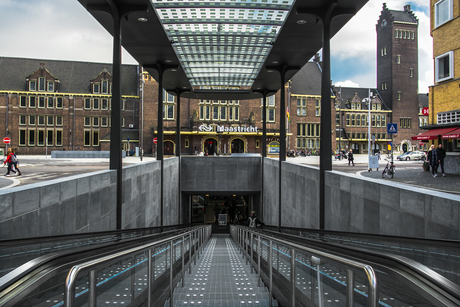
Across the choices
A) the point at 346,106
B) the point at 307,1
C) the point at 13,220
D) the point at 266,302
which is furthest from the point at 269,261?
the point at 346,106

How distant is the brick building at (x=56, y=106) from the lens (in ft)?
155

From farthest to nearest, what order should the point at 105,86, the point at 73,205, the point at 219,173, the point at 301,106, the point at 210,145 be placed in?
the point at 301,106 → the point at 105,86 → the point at 210,145 → the point at 219,173 → the point at 73,205

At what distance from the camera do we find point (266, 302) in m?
4.10

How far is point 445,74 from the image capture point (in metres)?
16.5

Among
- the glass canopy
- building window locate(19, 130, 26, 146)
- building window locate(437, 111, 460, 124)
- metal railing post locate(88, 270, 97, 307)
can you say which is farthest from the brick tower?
metal railing post locate(88, 270, 97, 307)

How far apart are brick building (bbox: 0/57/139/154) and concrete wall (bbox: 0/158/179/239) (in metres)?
40.4

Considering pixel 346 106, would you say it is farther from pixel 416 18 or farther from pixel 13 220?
pixel 13 220

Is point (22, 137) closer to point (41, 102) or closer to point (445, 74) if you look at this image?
point (41, 102)

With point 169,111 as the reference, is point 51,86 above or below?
above

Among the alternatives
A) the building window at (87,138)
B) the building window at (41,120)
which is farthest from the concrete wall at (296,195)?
the building window at (41,120)

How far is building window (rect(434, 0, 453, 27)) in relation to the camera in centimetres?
1551

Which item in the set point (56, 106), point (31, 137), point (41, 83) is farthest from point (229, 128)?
point (31, 137)

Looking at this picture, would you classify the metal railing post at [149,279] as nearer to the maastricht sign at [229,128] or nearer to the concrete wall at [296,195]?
the concrete wall at [296,195]

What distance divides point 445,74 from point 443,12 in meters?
3.16
